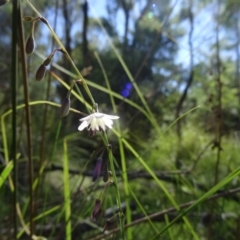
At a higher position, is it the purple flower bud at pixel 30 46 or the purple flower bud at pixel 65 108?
the purple flower bud at pixel 30 46

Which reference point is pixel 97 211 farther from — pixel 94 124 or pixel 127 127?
pixel 127 127

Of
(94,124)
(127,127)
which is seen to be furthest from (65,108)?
(127,127)

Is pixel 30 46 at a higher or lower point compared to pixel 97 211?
higher

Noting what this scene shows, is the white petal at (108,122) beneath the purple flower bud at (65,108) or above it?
beneath

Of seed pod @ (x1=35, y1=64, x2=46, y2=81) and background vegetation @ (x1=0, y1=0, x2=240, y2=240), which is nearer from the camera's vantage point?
seed pod @ (x1=35, y1=64, x2=46, y2=81)

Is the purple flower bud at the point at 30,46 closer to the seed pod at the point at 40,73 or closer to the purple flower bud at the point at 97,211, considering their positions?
the seed pod at the point at 40,73

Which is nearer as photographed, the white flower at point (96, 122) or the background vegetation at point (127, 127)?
the white flower at point (96, 122)

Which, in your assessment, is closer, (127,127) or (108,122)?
(108,122)

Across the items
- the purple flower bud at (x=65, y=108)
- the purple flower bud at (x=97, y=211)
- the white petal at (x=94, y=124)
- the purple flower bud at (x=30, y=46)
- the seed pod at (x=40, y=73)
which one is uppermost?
the purple flower bud at (x=30, y=46)

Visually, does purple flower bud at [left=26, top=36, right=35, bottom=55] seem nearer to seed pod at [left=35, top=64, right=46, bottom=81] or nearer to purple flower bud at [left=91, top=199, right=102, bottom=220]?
seed pod at [left=35, top=64, right=46, bottom=81]
